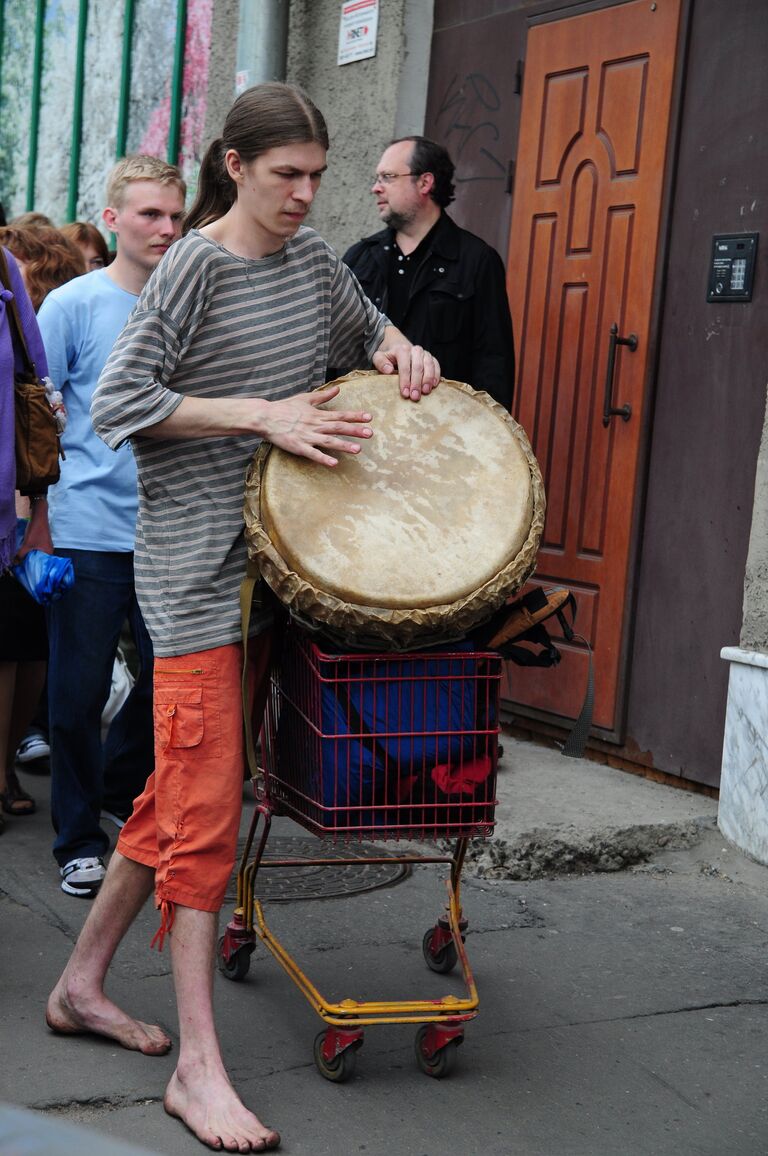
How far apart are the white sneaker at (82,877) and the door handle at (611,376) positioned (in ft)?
8.37

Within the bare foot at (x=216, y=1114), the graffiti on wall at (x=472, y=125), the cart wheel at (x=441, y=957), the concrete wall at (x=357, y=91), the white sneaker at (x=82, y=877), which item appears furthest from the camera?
the concrete wall at (x=357, y=91)

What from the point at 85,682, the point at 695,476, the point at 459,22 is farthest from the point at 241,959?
the point at 459,22

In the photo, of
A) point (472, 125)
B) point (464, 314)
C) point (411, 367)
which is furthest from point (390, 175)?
point (411, 367)

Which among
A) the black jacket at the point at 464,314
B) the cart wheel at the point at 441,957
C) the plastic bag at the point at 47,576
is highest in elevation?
the black jacket at the point at 464,314

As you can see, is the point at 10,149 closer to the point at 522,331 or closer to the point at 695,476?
the point at 522,331

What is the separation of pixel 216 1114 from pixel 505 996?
1.04 meters

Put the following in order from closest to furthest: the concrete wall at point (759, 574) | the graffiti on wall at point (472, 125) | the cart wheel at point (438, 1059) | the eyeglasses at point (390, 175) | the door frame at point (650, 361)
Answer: the cart wheel at point (438, 1059)
the concrete wall at point (759, 574)
the door frame at point (650, 361)
the eyeglasses at point (390, 175)
the graffiti on wall at point (472, 125)

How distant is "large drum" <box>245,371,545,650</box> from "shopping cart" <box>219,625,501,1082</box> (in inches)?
3.3

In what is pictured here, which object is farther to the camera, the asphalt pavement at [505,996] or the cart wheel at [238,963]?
the cart wheel at [238,963]

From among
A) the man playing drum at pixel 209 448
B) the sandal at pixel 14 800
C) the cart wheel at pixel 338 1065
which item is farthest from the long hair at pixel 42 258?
the cart wheel at pixel 338 1065

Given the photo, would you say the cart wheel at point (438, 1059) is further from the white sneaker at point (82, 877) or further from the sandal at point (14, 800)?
the sandal at point (14, 800)

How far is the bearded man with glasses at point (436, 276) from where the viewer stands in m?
5.64

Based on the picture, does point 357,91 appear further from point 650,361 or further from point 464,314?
point 650,361

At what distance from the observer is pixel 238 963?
3.79 meters
